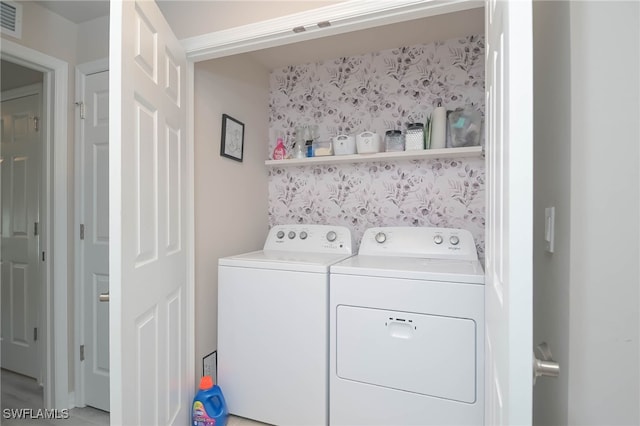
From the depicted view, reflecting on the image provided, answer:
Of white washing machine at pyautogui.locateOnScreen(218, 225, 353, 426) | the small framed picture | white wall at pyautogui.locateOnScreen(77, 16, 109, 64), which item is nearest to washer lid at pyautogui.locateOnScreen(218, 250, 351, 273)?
white washing machine at pyautogui.locateOnScreen(218, 225, 353, 426)

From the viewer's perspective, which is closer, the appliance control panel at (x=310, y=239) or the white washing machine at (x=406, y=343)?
the white washing machine at (x=406, y=343)

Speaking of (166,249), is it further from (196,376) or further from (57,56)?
(57,56)

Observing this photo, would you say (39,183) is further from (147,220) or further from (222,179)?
(147,220)

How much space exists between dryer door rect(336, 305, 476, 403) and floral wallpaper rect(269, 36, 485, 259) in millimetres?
887

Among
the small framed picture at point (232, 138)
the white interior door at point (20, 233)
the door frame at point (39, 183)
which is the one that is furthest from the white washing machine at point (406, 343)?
the white interior door at point (20, 233)

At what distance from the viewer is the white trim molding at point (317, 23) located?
1.30 m

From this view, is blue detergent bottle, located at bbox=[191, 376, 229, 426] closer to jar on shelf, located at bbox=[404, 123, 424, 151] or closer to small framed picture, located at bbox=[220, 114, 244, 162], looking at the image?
small framed picture, located at bbox=[220, 114, 244, 162]

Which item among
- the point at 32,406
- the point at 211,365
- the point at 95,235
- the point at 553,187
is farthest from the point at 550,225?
the point at 32,406

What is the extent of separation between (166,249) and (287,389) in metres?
0.95

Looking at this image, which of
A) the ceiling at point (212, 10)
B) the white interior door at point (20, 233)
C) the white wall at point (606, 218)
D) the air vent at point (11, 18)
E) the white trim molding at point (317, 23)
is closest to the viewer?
the white wall at point (606, 218)

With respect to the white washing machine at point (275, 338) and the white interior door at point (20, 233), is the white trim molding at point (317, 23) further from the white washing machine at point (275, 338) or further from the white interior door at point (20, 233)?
the white interior door at point (20, 233)

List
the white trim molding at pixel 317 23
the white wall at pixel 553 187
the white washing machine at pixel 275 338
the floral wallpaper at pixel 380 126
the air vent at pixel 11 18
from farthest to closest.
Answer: the floral wallpaper at pixel 380 126
the air vent at pixel 11 18
the white washing machine at pixel 275 338
the white trim molding at pixel 317 23
the white wall at pixel 553 187

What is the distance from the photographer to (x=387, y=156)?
2117mm

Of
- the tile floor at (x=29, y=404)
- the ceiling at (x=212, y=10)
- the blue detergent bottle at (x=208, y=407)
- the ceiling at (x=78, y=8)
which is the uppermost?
the ceiling at (x=78, y=8)
